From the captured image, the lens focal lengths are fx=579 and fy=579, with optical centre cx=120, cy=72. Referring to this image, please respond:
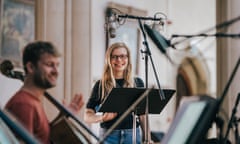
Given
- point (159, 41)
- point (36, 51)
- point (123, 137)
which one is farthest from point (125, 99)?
point (159, 41)

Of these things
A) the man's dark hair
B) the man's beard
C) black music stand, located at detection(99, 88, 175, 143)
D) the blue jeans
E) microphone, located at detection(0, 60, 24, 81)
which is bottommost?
the blue jeans

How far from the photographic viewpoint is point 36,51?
1740 millimetres

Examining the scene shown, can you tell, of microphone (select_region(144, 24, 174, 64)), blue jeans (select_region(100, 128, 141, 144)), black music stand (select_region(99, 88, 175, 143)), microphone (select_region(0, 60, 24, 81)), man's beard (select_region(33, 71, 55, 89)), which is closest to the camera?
microphone (select_region(144, 24, 174, 64))

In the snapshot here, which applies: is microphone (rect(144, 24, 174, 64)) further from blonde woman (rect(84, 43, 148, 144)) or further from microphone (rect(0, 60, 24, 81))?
blonde woman (rect(84, 43, 148, 144))

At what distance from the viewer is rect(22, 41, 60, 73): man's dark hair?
5.64ft

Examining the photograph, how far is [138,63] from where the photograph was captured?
21.2ft

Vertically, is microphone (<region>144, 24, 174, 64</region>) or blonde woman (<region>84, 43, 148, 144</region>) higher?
microphone (<region>144, 24, 174, 64</region>)

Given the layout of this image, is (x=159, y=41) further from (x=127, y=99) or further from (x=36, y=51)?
(x=127, y=99)

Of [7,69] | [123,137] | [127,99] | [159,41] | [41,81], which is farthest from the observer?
[123,137]

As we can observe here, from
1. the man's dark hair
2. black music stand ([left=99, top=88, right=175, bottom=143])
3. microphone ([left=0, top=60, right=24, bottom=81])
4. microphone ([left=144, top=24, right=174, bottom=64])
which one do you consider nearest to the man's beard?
the man's dark hair

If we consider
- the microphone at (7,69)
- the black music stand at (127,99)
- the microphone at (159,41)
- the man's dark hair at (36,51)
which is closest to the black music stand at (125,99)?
the black music stand at (127,99)

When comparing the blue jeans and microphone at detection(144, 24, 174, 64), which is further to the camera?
the blue jeans

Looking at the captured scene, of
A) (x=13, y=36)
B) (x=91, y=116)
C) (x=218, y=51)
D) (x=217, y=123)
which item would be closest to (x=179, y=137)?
(x=217, y=123)

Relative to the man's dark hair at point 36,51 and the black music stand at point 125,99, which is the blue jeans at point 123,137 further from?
the man's dark hair at point 36,51
